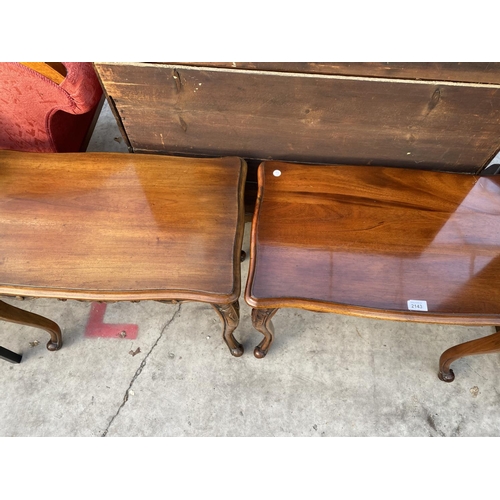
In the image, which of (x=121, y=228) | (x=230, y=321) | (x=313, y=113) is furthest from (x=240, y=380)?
(x=313, y=113)

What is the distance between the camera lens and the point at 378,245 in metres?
1.10

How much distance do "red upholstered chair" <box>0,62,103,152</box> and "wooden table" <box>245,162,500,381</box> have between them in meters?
0.62

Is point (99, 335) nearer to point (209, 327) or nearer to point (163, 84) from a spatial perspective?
point (209, 327)

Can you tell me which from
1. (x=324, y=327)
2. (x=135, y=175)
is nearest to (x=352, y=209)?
(x=324, y=327)

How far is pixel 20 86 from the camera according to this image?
122 cm

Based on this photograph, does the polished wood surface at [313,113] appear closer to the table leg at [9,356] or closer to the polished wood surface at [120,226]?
the polished wood surface at [120,226]

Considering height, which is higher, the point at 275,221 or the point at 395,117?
the point at 395,117

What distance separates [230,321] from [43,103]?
36.4 inches

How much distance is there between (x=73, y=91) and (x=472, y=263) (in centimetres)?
126

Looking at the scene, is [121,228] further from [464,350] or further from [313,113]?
[464,350]

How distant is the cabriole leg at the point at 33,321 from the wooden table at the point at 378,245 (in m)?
0.77

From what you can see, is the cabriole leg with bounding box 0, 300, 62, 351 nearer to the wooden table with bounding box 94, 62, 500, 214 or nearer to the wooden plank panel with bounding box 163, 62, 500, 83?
the wooden table with bounding box 94, 62, 500, 214

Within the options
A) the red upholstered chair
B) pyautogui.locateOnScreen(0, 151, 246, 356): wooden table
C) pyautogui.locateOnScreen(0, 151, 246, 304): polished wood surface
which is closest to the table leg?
pyautogui.locateOnScreen(0, 151, 246, 356): wooden table

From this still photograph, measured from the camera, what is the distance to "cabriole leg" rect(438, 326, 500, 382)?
4.00 feet
